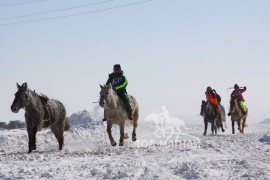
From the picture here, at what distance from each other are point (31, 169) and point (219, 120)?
20.4 metres

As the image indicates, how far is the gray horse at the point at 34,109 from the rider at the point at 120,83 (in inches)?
95.6

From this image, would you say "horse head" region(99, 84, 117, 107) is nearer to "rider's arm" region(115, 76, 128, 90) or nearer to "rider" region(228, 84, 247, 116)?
"rider's arm" region(115, 76, 128, 90)

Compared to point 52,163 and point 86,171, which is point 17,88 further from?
point 86,171

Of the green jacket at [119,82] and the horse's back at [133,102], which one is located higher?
the green jacket at [119,82]

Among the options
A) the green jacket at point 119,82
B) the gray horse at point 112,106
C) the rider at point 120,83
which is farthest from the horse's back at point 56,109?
the green jacket at point 119,82

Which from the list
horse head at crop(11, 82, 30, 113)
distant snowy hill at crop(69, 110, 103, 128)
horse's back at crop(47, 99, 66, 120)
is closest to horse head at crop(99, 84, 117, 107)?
horse's back at crop(47, 99, 66, 120)

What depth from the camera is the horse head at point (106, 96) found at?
47.0 ft

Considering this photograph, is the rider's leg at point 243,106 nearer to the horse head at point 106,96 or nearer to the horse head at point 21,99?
the horse head at point 106,96

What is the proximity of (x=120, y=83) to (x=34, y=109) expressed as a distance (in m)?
4.04

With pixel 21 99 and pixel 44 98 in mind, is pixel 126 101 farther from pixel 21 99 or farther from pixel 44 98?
pixel 21 99

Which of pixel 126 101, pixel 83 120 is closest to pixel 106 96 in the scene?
pixel 126 101

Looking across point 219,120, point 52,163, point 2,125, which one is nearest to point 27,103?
point 52,163

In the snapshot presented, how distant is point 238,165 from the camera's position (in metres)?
8.61

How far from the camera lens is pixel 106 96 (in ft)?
47.4
